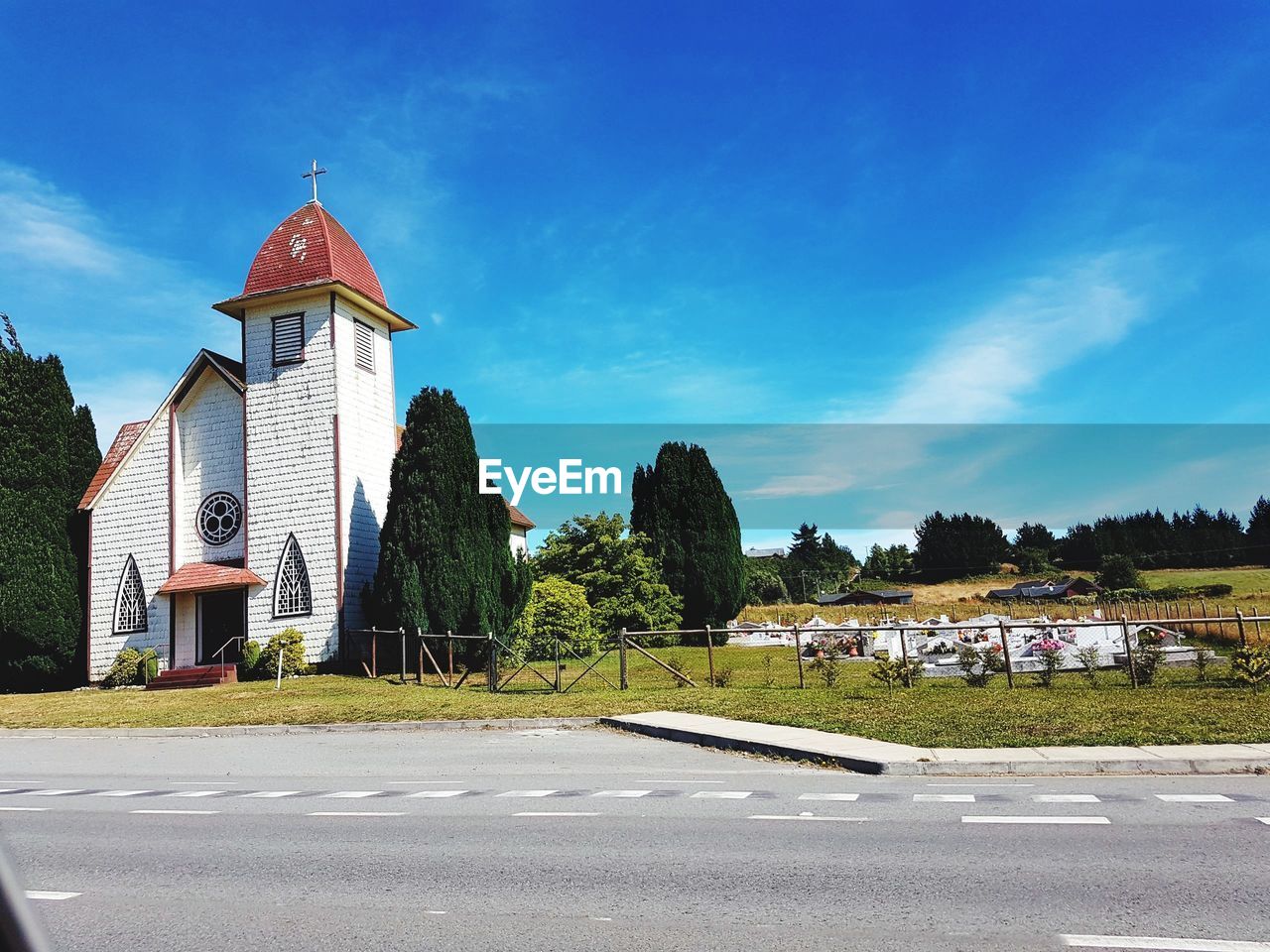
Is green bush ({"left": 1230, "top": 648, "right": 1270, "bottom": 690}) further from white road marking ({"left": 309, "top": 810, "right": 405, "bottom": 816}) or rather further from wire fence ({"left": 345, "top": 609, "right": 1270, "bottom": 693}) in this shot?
white road marking ({"left": 309, "top": 810, "right": 405, "bottom": 816})

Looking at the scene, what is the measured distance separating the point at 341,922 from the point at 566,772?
745cm

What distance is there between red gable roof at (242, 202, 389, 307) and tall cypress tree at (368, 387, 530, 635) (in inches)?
241

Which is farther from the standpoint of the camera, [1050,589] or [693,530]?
[1050,589]

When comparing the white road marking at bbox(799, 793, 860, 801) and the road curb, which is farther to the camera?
Answer: the road curb

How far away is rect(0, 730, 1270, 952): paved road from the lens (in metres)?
6.07

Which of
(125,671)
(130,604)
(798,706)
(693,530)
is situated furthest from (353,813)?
(693,530)

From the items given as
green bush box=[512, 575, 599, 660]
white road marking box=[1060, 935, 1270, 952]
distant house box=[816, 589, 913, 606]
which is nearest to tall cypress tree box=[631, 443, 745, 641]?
green bush box=[512, 575, 599, 660]

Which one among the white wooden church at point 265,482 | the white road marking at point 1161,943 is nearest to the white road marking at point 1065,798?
the white road marking at point 1161,943

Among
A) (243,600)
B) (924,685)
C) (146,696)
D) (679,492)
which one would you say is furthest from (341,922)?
(679,492)

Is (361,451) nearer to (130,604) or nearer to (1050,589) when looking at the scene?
(130,604)

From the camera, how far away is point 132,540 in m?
37.0

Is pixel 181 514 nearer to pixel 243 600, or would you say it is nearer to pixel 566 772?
pixel 243 600

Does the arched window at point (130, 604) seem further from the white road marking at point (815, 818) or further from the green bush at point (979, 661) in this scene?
the white road marking at point (815, 818)

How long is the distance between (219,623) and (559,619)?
1268 cm
